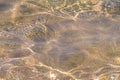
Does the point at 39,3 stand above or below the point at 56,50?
above

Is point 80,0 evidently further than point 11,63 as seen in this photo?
Yes

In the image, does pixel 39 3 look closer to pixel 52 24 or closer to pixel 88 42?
pixel 52 24

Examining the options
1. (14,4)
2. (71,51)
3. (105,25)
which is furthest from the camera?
(14,4)

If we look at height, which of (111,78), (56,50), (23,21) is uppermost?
(23,21)

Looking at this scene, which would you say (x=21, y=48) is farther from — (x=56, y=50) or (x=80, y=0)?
(x=80, y=0)

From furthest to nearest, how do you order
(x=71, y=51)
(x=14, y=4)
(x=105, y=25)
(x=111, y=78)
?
(x=14, y=4)
(x=105, y=25)
(x=71, y=51)
(x=111, y=78)

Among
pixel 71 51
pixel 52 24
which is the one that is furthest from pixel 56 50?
pixel 52 24

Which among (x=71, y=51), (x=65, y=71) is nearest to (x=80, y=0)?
(x=71, y=51)
